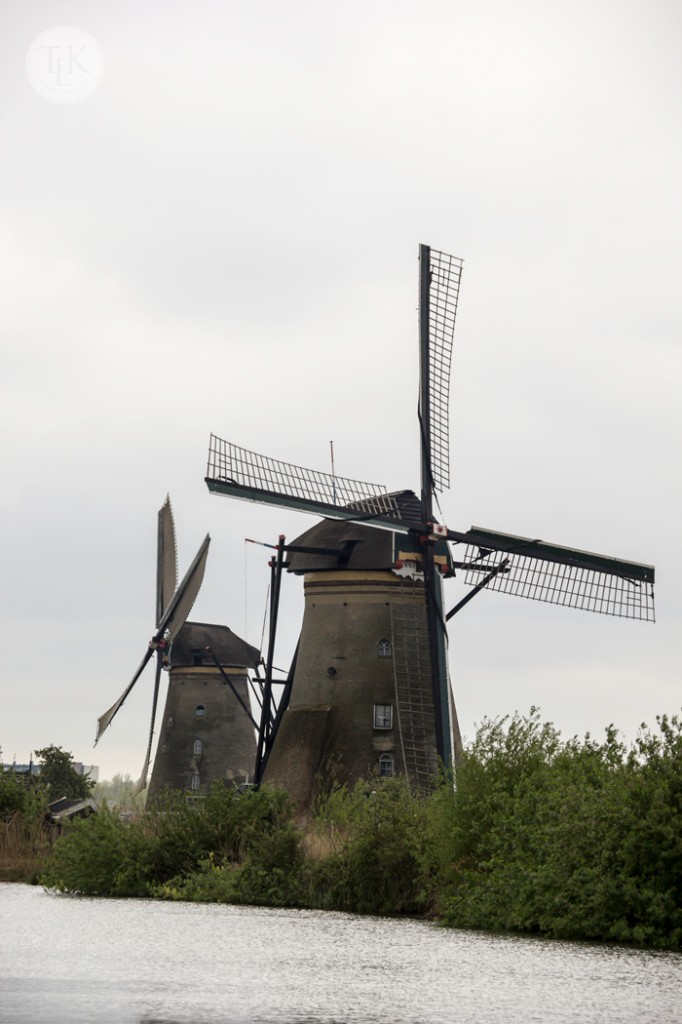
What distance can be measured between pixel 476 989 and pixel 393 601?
2376 cm

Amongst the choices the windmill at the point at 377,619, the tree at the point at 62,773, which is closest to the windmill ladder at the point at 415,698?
the windmill at the point at 377,619

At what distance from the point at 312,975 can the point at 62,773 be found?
5385cm

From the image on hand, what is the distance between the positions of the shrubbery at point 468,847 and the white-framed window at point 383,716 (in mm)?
4528

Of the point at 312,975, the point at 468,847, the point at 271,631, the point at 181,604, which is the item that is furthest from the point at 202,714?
the point at 312,975

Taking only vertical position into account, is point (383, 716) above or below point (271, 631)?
below

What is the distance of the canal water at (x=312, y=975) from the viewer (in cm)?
1472

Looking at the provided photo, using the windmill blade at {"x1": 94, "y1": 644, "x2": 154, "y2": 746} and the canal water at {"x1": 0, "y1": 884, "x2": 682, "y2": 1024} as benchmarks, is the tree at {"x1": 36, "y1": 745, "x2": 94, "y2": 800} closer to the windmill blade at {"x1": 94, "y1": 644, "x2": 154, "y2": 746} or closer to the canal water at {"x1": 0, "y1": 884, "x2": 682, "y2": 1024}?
the windmill blade at {"x1": 94, "y1": 644, "x2": 154, "y2": 746}

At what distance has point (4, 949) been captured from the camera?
2080 centimetres

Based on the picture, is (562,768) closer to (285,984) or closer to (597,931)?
(597,931)

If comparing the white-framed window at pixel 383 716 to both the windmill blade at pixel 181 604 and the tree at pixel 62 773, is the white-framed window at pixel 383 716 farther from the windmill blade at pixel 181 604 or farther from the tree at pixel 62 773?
the tree at pixel 62 773

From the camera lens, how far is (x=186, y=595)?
55.7 metres

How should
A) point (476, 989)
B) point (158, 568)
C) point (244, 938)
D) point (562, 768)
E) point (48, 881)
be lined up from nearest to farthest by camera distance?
point (476, 989)
point (244, 938)
point (562, 768)
point (48, 881)
point (158, 568)

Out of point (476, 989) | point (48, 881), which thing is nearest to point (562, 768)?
point (476, 989)

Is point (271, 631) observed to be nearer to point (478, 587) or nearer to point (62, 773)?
point (478, 587)
